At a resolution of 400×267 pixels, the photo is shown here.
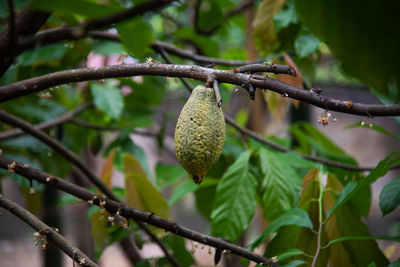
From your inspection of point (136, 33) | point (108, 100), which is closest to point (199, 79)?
point (136, 33)

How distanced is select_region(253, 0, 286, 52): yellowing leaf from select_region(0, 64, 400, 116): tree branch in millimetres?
810

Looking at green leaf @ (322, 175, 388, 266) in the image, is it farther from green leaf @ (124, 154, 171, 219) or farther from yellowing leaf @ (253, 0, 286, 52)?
yellowing leaf @ (253, 0, 286, 52)

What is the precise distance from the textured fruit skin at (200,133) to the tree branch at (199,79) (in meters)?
0.03

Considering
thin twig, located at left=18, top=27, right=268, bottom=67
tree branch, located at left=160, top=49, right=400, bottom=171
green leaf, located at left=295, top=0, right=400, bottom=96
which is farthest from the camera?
tree branch, located at left=160, top=49, right=400, bottom=171

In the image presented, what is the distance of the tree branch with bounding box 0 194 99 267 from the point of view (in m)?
0.62

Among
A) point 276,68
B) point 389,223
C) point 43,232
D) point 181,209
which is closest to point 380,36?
point 276,68

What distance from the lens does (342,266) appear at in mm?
784

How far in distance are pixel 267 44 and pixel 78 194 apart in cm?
84

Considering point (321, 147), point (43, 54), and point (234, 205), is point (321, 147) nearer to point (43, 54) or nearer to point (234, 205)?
point (234, 205)

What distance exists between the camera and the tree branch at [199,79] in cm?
48

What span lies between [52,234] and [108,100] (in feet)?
2.26

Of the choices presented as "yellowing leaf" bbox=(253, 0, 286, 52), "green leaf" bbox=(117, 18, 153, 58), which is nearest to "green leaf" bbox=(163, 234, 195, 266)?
"yellowing leaf" bbox=(253, 0, 286, 52)

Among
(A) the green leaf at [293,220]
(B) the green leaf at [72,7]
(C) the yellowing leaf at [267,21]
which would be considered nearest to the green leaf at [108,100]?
(C) the yellowing leaf at [267,21]

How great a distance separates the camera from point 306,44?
3.76ft
